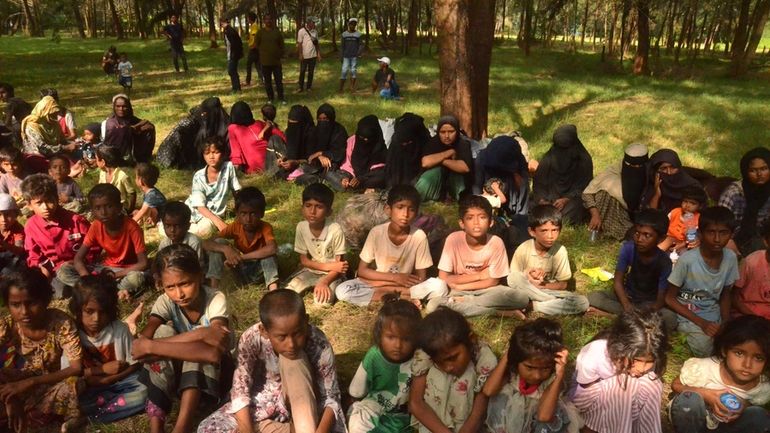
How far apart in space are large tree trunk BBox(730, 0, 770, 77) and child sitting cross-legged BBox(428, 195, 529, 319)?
16.5 meters

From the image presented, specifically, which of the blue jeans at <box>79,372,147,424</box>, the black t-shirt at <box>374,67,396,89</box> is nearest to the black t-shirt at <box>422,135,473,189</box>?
the blue jeans at <box>79,372,147,424</box>

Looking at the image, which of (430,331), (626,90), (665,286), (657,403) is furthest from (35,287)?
(626,90)

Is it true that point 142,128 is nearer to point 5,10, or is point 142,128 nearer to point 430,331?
point 430,331

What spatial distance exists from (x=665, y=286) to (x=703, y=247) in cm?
37

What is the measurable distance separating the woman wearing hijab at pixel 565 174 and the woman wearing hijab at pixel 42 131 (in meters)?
6.07

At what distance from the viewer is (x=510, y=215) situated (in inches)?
219

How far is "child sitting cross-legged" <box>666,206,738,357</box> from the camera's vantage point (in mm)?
3539

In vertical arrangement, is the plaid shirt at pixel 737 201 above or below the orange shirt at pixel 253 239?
above

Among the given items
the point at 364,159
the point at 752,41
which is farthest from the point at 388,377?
the point at 752,41

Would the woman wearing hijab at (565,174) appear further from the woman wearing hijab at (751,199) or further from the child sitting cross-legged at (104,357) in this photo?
the child sitting cross-legged at (104,357)

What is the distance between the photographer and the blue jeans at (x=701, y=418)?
274cm

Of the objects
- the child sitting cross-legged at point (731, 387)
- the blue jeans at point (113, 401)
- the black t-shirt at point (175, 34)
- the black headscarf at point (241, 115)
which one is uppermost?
the black t-shirt at point (175, 34)

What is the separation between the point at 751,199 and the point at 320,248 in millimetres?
3552

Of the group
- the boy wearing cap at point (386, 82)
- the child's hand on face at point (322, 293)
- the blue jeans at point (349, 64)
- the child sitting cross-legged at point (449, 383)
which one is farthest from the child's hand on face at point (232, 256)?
the blue jeans at point (349, 64)
